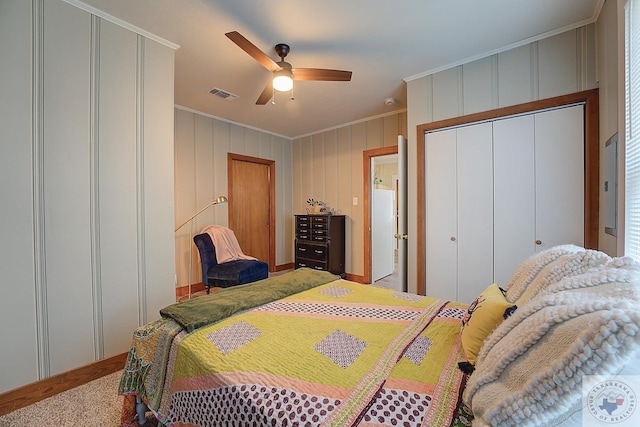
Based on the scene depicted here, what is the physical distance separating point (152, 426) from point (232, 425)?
38.5 inches

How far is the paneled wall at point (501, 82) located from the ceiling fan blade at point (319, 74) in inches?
42.1

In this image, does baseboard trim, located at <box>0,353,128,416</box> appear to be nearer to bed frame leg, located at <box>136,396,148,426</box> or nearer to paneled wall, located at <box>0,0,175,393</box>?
paneled wall, located at <box>0,0,175,393</box>

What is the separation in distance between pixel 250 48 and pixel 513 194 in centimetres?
254

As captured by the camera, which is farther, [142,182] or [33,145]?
[142,182]

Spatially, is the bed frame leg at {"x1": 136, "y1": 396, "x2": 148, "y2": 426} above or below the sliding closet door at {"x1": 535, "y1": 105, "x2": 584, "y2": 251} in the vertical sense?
below

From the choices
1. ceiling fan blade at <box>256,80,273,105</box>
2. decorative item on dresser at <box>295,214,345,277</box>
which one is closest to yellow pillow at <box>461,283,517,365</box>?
ceiling fan blade at <box>256,80,273,105</box>

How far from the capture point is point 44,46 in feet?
5.50

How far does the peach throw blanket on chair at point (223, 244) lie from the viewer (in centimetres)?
349

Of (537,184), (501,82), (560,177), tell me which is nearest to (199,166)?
(501,82)

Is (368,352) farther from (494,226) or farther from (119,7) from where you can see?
(119,7)

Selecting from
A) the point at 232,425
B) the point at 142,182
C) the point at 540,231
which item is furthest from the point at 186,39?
the point at 540,231

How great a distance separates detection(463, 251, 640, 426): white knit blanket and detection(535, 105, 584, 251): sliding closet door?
169 centimetres

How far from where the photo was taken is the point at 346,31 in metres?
2.10

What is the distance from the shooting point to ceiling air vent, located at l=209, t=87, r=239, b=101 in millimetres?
3102
